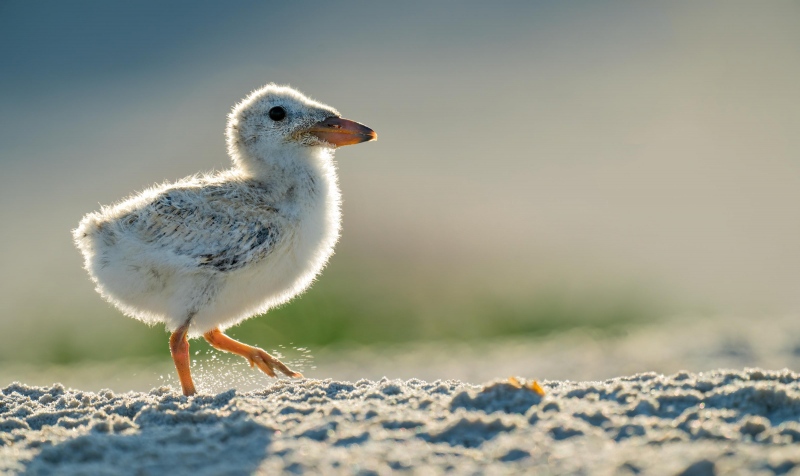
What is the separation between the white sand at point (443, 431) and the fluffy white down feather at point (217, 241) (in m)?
0.96

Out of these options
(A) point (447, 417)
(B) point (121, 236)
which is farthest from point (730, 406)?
(B) point (121, 236)

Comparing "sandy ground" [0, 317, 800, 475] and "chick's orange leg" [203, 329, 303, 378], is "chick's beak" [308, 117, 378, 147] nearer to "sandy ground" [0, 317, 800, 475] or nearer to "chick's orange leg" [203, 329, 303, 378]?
"chick's orange leg" [203, 329, 303, 378]

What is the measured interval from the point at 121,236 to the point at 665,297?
782 cm

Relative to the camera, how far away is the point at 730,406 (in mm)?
3639

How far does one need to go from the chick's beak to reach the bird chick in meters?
0.03

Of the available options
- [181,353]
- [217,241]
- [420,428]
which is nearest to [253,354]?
[181,353]

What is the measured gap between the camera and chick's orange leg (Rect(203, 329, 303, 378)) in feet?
18.1

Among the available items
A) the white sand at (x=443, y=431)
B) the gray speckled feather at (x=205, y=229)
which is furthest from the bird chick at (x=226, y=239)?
the white sand at (x=443, y=431)

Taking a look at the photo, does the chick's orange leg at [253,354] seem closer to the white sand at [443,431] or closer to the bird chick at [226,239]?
the bird chick at [226,239]

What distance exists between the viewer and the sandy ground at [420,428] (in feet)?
10.0

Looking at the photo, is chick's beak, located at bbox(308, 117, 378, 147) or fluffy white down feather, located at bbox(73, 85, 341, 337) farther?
chick's beak, located at bbox(308, 117, 378, 147)

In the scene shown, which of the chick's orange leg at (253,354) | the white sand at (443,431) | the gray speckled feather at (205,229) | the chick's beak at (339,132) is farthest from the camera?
the chick's beak at (339,132)

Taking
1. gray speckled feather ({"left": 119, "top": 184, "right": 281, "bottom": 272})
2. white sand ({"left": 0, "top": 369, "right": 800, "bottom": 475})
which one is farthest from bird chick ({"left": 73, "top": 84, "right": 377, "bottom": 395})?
white sand ({"left": 0, "top": 369, "right": 800, "bottom": 475})

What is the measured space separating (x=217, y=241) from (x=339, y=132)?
4.31ft
